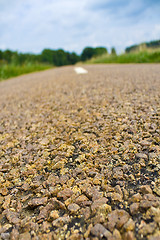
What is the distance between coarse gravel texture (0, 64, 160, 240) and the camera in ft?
1.65

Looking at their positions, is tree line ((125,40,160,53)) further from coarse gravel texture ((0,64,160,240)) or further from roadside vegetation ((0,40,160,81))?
coarse gravel texture ((0,64,160,240))

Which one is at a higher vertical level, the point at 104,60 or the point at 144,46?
the point at 144,46

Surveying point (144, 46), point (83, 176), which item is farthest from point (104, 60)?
point (83, 176)

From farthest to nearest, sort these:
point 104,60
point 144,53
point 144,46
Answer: point 104,60 < point 144,46 < point 144,53

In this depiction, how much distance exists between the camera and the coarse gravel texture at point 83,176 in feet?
1.65

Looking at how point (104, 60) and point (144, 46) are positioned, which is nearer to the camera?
point (144, 46)

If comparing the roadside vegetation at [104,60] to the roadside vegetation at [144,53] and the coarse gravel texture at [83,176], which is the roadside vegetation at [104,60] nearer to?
the roadside vegetation at [144,53]

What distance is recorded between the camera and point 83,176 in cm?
69

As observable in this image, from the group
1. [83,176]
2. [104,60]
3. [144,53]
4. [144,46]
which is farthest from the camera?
[104,60]

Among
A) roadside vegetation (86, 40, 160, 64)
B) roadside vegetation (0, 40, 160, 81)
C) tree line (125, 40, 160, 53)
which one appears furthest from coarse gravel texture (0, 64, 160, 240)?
tree line (125, 40, 160, 53)

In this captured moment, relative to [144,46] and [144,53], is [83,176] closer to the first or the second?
[144,53]

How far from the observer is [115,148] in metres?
0.83

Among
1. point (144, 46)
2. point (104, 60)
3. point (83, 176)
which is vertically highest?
point (144, 46)

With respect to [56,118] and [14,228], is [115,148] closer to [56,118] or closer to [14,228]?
[14,228]
